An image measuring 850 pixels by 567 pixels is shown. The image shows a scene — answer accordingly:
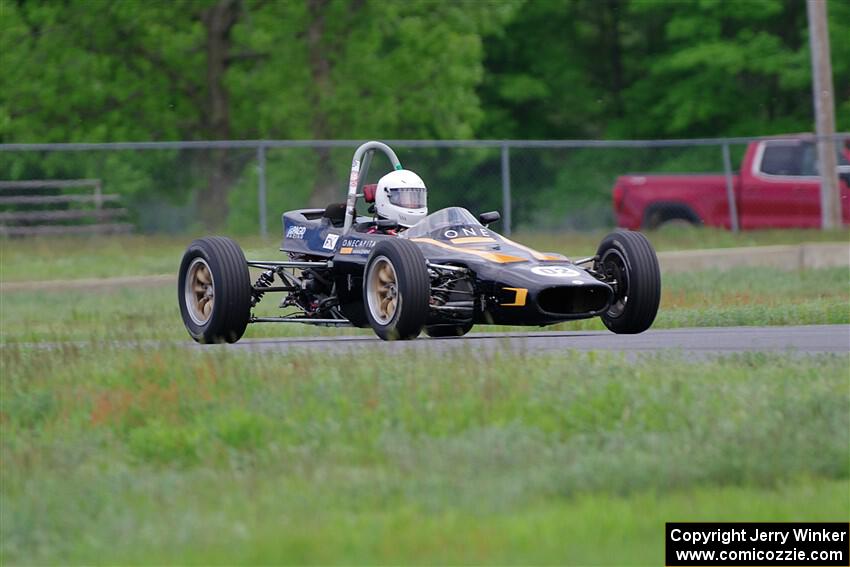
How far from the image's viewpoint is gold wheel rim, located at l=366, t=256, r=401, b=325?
13758 mm

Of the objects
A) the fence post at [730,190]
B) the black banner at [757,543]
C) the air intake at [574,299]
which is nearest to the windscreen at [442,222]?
the air intake at [574,299]

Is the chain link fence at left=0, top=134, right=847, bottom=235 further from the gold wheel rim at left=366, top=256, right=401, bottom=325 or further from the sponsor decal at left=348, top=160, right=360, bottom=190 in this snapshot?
the gold wheel rim at left=366, top=256, right=401, bottom=325

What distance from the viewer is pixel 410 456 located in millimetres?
8453

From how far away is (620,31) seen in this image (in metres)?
44.7

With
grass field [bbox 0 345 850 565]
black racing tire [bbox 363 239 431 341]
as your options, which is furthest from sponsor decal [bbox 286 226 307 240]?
grass field [bbox 0 345 850 565]

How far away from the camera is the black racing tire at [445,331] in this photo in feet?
49.8

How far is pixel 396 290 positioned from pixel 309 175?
45.3 feet

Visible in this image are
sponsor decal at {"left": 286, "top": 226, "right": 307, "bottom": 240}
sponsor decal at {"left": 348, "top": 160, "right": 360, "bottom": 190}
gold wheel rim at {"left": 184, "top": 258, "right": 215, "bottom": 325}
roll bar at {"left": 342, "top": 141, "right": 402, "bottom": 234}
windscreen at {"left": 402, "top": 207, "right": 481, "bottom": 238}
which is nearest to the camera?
windscreen at {"left": 402, "top": 207, "right": 481, "bottom": 238}

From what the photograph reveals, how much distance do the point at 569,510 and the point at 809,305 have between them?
35.1 feet

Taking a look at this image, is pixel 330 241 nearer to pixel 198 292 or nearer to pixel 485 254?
pixel 198 292

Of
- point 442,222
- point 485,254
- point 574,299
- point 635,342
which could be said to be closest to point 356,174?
point 442,222

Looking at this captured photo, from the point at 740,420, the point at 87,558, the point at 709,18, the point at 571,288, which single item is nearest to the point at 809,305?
the point at 571,288

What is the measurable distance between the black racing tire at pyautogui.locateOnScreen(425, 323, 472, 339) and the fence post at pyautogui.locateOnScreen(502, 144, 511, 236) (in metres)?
10.8

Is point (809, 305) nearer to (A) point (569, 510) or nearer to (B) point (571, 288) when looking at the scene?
(B) point (571, 288)
